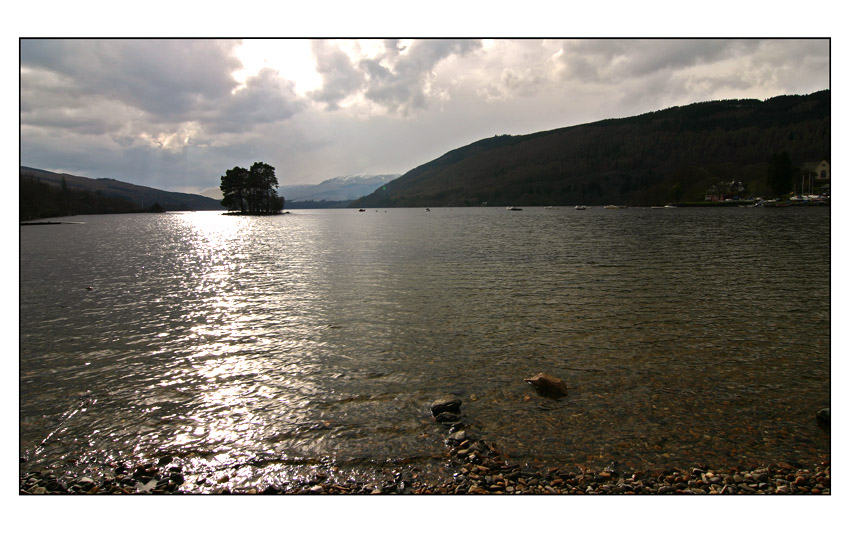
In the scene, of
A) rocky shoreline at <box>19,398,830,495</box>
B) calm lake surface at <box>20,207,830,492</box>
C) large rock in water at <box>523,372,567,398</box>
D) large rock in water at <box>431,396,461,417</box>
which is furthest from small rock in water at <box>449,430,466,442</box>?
large rock in water at <box>523,372,567,398</box>

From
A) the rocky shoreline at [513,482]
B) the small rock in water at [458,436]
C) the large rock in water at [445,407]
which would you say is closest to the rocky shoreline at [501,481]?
the rocky shoreline at [513,482]

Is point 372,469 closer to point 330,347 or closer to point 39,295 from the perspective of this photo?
point 330,347

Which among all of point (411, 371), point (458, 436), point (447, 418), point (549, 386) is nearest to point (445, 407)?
point (447, 418)

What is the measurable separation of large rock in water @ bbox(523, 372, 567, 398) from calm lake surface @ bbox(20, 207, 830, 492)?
1.23 ft

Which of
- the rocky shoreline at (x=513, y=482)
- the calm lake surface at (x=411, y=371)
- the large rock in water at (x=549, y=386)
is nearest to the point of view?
the rocky shoreline at (x=513, y=482)

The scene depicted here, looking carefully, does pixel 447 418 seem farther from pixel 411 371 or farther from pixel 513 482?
pixel 411 371

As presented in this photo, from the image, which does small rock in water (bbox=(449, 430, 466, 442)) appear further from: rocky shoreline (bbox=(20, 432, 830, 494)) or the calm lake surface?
rocky shoreline (bbox=(20, 432, 830, 494))

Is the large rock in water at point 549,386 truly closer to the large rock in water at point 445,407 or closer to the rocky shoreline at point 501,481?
the large rock in water at point 445,407

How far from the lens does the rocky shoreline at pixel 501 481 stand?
916 centimetres

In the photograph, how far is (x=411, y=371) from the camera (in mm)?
15898

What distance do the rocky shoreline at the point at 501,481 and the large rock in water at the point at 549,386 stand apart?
12.4 ft

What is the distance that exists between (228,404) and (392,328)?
963 cm

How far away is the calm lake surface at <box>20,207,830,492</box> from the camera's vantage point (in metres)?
10.8

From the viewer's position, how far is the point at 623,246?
6081 cm
